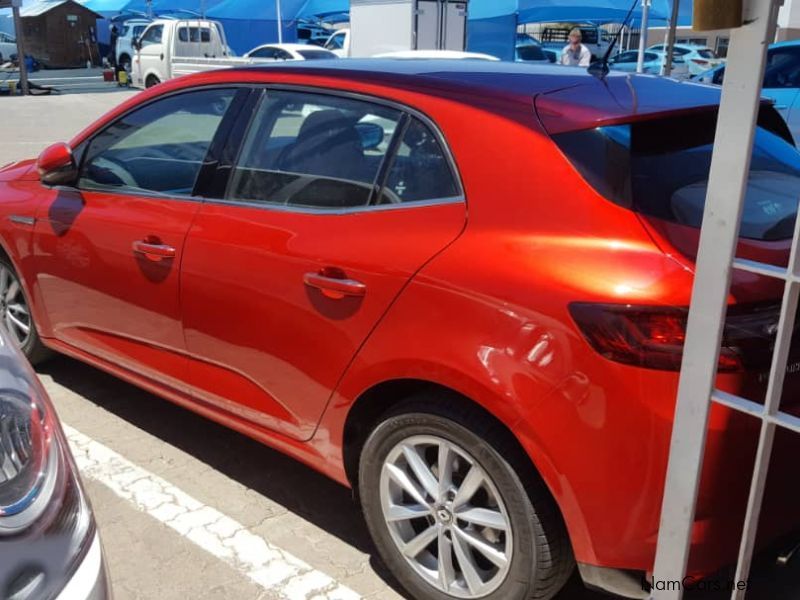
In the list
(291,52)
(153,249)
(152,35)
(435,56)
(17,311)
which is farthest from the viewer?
(152,35)

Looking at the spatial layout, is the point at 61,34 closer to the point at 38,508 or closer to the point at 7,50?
the point at 7,50

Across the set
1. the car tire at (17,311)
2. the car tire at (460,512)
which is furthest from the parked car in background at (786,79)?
the car tire at (460,512)

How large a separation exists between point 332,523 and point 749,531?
1.63 m

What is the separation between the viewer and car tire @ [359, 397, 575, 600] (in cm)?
221

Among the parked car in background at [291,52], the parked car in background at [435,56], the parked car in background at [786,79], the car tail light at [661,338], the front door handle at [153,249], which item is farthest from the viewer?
the parked car in background at [291,52]

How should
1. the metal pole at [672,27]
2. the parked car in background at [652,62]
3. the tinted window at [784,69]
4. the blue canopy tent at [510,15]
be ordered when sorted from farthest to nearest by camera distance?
the parked car in background at [652,62] < the blue canopy tent at [510,15] < the tinted window at [784,69] < the metal pole at [672,27]

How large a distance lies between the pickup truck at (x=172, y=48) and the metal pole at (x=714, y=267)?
71.3 ft

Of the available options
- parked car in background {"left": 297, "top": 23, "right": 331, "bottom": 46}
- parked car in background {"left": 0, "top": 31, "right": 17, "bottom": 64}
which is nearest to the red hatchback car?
parked car in background {"left": 297, "top": 23, "right": 331, "bottom": 46}

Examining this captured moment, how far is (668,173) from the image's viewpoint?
89.6 inches

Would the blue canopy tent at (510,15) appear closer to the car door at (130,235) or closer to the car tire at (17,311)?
the car tire at (17,311)

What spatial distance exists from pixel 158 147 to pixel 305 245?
1399 millimetres

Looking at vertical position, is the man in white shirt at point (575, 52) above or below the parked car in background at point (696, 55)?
above

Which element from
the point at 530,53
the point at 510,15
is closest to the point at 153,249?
the point at 510,15

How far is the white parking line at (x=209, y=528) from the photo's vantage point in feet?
8.96
